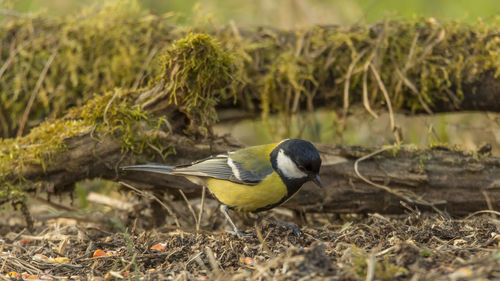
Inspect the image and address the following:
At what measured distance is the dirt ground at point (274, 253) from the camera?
222 centimetres

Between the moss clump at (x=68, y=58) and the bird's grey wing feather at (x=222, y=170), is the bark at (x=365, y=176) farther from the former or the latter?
the moss clump at (x=68, y=58)

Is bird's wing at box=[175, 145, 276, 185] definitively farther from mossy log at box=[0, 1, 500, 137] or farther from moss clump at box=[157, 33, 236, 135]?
mossy log at box=[0, 1, 500, 137]

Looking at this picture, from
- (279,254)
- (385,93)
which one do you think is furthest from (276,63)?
(279,254)

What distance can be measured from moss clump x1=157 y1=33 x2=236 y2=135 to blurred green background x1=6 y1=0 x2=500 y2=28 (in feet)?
8.71

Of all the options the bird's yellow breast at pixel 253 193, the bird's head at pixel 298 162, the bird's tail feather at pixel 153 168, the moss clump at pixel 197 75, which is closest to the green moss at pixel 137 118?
the moss clump at pixel 197 75

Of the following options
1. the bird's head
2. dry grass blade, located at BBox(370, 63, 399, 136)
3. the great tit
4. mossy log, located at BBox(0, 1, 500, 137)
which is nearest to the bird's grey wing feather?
the great tit

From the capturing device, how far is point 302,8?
253 inches

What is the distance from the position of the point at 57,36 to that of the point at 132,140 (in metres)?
1.80

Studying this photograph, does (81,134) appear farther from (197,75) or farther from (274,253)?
(274,253)

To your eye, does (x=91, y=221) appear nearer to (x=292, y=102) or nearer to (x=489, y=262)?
(x=292, y=102)

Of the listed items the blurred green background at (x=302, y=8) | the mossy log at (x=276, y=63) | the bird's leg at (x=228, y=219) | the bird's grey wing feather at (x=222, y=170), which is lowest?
the bird's leg at (x=228, y=219)

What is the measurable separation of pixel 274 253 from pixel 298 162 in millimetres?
702

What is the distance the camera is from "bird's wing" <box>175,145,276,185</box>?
137 inches

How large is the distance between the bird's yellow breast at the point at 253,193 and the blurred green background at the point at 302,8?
10.5ft
